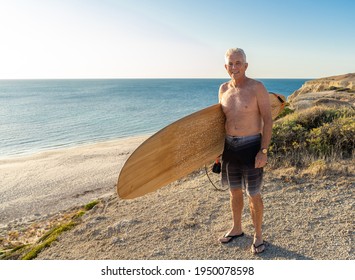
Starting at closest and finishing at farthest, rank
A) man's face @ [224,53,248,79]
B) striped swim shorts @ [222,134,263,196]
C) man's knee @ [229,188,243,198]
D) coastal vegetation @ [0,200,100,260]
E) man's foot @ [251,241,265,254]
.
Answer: man's face @ [224,53,248,79] → striped swim shorts @ [222,134,263,196] → man's foot @ [251,241,265,254] → man's knee @ [229,188,243,198] → coastal vegetation @ [0,200,100,260]

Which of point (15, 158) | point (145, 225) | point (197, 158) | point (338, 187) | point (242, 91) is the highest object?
point (242, 91)

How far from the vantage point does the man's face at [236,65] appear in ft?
10.3

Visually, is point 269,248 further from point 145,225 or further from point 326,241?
point 145,225

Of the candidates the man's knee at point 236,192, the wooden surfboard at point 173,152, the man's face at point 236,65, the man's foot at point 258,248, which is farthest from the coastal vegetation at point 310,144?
the man's face at point 236,65

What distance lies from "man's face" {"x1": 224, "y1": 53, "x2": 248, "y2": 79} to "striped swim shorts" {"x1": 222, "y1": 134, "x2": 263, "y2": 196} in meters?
0.64

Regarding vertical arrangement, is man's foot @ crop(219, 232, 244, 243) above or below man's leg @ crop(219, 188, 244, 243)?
below

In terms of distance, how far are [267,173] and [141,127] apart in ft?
77.3

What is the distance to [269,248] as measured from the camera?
3553 mm

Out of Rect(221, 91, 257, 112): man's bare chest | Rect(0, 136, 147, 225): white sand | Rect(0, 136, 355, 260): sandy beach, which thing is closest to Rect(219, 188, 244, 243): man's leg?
Rect(0, 136, 355, 260): sandy beach

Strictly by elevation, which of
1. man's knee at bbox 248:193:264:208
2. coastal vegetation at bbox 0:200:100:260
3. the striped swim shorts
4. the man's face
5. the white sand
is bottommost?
A: the white sand

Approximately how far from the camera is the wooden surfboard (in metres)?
3.67

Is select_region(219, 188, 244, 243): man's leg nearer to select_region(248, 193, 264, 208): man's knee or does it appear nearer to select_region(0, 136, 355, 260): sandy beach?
select_region(0, 136, 355, 260): sandy beach

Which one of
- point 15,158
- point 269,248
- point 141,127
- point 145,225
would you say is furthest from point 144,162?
point 141,127

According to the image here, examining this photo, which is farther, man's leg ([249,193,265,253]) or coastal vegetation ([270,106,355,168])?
coastal vegetation ([270,106,355,168])
